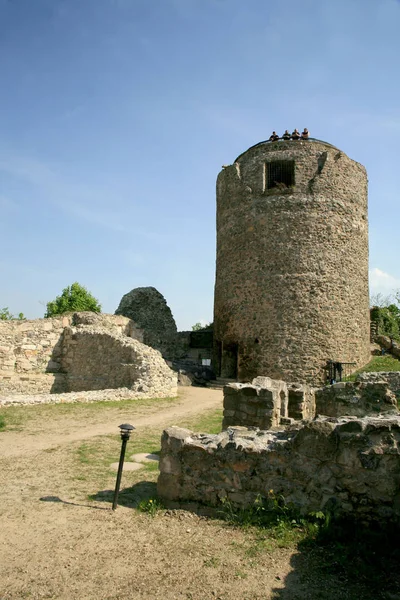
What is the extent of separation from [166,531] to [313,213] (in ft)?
53.8

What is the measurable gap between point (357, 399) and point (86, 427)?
6.15 m

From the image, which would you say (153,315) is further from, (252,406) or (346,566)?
(346,566)

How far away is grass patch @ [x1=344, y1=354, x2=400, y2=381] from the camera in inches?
704

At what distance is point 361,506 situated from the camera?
4246 mm

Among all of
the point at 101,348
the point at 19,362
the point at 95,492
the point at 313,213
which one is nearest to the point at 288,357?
the point at 313,213

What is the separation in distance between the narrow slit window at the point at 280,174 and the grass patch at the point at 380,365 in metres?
8.78

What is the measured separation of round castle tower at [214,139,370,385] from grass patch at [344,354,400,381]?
407 millimetres

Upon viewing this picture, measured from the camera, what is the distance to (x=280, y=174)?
19531 mm

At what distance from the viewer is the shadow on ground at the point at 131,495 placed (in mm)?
5148

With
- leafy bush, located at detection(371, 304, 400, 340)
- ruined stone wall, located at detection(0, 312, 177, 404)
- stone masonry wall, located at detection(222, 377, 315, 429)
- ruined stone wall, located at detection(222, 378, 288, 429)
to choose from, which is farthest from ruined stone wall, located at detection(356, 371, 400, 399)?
leafy bush, located at detection(371, 304, 400, 340)

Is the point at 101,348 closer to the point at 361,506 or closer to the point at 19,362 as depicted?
the point at 19,362

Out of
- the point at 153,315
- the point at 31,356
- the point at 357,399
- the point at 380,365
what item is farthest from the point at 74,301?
the point at 357,399

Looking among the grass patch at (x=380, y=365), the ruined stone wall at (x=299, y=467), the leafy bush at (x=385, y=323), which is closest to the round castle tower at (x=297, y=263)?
the grass patch at (x=380, y=365)

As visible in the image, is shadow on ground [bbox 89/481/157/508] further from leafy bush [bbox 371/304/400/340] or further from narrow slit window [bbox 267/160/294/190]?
leafy bush [bbox 371/304/400/340]
